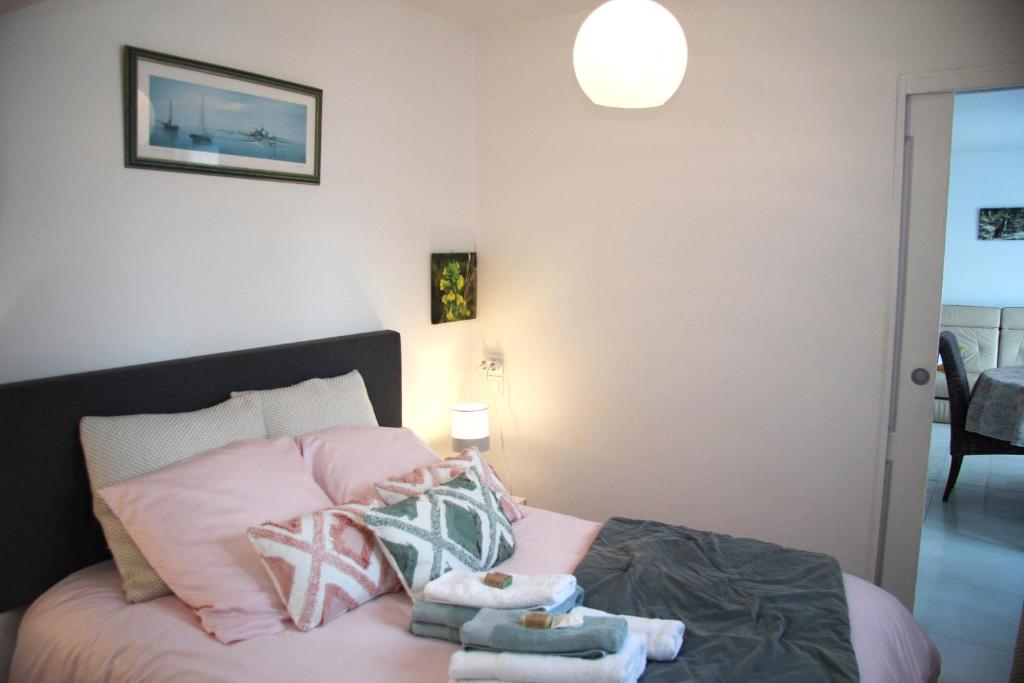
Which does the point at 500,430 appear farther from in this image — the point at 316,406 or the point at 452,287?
the point at 316,406

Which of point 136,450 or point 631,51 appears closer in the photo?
point 631,51

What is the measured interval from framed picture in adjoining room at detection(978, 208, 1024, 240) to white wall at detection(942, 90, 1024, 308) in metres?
0.04

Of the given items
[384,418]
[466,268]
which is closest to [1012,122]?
[466,268]

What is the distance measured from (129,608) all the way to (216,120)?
1528 millimetres

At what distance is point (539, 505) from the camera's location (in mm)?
3859

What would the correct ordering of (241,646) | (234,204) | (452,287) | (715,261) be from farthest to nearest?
(452,287) < (715,261) < (234,204) < (241,646)

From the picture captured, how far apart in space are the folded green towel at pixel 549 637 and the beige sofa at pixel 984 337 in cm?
520

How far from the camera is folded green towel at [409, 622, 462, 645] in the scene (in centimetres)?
184

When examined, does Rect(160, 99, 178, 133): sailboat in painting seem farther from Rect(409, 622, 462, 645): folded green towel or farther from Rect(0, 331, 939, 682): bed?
Rect(409, 622, 462, 645): folded green towel

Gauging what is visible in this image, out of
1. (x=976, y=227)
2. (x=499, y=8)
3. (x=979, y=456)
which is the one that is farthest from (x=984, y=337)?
(x=499, y=8)

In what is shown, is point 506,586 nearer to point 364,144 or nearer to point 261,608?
point 261,608

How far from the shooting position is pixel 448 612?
1848mm

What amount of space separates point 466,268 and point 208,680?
2.39 meters

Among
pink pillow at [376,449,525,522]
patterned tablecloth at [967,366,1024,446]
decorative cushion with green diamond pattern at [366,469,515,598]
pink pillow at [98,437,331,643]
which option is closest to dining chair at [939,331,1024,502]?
patterned tablecloth at [967,366,1024,446]
